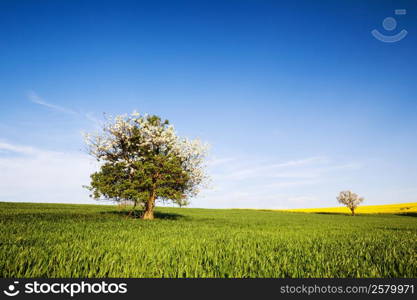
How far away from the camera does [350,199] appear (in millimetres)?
87438

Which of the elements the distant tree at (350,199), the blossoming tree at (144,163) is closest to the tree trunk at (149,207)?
the blossoming tree at (144,163)

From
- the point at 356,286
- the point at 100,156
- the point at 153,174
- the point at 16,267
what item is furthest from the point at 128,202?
the point at 356,286

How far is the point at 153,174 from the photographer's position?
922 inches

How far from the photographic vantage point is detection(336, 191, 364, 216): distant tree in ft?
284

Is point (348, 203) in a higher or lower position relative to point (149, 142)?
lower

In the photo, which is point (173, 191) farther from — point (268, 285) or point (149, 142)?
point (268, 285)

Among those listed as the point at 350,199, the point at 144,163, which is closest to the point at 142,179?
the point at 144,163

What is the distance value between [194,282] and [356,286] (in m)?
2.97

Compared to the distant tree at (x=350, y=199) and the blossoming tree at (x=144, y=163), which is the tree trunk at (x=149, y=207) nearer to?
the blossoming tree at (x=144, y=163)

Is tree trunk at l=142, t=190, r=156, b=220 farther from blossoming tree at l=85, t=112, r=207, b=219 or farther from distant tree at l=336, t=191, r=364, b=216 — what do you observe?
distant tree at l=336, t=191, r=364, b=216

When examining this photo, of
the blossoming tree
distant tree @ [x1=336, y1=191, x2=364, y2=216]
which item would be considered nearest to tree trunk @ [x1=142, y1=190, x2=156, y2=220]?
the blossoming tree

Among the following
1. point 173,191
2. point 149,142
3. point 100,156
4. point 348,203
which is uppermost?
point 149,142

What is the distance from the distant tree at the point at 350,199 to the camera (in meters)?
86.4

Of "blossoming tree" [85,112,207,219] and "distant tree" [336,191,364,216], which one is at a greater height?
"blossoming tree" [85,112,207,219]
